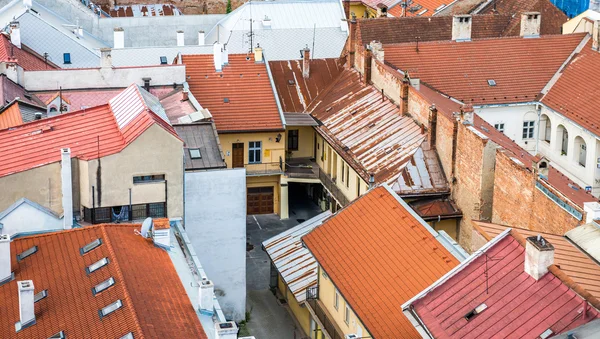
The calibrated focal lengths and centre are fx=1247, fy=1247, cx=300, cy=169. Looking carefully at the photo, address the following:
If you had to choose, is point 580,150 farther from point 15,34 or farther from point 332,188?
point 15,34

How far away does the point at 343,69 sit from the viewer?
263ft

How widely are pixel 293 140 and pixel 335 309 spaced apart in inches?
948

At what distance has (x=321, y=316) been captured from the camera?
56.0 meters

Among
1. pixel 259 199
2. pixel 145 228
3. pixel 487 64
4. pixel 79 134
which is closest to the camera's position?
pixel 145 228

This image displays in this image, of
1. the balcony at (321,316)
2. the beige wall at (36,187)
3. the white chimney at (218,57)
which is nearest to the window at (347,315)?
the balcony at (321,316)

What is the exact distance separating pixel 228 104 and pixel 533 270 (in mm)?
34526

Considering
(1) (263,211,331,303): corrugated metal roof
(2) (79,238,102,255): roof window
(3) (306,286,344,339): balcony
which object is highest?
(2) (79,238,102,255): roof window

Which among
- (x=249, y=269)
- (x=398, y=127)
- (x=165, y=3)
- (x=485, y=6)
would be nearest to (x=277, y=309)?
(x=249, y=269)

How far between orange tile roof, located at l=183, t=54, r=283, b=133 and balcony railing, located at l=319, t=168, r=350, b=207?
13.0 ft

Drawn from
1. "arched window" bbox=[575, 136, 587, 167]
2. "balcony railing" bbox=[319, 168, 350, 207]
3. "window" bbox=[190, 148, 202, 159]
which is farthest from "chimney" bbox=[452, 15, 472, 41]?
"window" bbox=[190, 148, 202, 159]

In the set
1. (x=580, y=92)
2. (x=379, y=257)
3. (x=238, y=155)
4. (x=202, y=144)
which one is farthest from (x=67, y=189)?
(x=580, y=92)

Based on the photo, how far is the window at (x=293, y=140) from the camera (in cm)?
7688

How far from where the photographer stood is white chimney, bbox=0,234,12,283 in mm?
46062

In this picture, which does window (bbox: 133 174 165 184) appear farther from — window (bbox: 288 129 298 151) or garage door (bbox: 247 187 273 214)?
window (bbox: 288 129 298 151)
